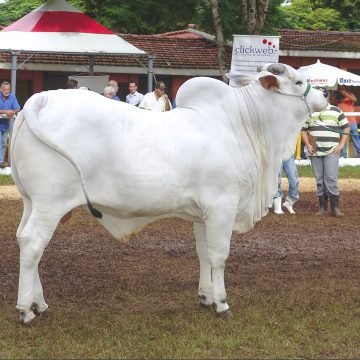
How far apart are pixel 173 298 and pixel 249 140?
1.60 metres

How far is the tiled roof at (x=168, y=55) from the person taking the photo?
2936 centimetres

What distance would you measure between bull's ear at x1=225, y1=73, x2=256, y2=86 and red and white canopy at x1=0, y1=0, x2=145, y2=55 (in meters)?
11.6

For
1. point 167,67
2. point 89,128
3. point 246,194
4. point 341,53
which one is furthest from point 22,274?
point 341,53

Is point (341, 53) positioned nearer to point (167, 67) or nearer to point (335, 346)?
point (167, 67)

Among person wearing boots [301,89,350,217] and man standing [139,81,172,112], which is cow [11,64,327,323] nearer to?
person wearing boots [301,89,350,217]

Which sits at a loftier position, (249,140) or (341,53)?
(249,140)

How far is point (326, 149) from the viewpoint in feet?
50.6

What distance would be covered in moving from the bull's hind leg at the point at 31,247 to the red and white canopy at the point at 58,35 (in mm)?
12679

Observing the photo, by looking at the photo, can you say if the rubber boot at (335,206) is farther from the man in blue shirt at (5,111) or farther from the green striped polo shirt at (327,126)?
the man in blue shirt at (5,111)

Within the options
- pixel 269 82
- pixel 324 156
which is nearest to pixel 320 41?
pixel 324 156

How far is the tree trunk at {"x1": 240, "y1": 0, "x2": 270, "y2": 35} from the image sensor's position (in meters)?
21.3

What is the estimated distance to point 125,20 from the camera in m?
25.0

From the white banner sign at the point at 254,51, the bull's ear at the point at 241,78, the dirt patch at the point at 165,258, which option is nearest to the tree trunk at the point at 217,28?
the white banner sign at the point at 254,51

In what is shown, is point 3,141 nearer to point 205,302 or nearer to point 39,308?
point 205,302
